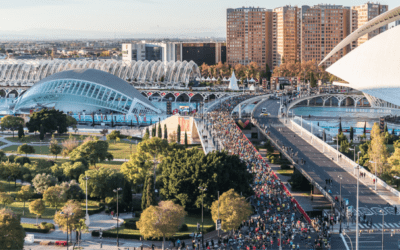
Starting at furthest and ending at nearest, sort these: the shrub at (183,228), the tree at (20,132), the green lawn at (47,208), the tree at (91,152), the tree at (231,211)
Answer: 1. the tree at (20,132)
2. the tree at (91,152)
3. the green lawn at (47,208)
4. the shrub at (183,228)
5. the tree at (231,211)

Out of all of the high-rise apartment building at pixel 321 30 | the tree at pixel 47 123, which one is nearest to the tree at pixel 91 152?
the tree at pixel 47 123

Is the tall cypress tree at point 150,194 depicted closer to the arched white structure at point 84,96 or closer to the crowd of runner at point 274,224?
the crowd of runner at point 274,224

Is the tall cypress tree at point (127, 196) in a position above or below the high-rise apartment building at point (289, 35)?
below

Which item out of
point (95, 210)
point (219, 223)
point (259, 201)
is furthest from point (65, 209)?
point (259, 201)

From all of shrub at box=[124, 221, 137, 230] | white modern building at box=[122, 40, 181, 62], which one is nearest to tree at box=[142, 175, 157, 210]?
shrub at box=[124, 221, 137, 230]

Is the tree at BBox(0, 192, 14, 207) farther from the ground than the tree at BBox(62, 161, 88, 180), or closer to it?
closer to it

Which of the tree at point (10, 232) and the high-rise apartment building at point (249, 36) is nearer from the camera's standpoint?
the tree at point (10, 232)

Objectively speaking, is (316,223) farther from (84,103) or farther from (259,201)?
(84,103)

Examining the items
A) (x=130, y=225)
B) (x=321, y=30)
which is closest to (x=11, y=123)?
(x=130, y=225)

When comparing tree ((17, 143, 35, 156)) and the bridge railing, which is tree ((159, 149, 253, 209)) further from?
tree ((17, 143, 35, 156))
